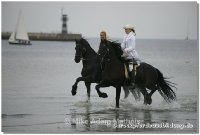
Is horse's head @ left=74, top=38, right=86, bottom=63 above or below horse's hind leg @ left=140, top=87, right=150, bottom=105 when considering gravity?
above

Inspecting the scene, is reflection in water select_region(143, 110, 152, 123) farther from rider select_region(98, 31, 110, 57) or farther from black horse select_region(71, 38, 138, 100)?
rider select_region(98, 31, 110, 57)

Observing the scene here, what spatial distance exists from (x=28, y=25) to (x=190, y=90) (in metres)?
5.05

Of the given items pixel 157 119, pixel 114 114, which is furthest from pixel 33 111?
pixel 157 119

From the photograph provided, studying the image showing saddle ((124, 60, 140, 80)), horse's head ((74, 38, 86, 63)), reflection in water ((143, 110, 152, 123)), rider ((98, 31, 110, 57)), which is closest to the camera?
reflection in water ((143, 110, 152, 123))

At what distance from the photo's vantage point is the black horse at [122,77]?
641 inches

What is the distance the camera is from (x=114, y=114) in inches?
632

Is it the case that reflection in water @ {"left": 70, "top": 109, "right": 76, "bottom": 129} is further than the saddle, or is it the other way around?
the saddle

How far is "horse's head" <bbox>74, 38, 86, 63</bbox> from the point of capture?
1684 centimetres

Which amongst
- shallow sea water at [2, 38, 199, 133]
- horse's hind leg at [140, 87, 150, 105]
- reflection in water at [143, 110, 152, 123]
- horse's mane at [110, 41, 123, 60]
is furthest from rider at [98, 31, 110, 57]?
reflection in water at [143, 110, 152, 123]

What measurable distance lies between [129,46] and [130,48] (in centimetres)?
11

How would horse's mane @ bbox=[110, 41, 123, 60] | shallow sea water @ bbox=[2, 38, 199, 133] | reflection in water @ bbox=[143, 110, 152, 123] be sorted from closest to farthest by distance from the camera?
shallow sea water @ bbox=[2, 38, 199, 133] → reflection in water @ bbox=[143, 110, 152, 123] → horse's mane @ bbox=[110, 41, 123, 60]

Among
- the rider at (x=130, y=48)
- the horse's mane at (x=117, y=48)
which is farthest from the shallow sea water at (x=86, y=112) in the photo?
the horse's mane at (x=117, y=48)

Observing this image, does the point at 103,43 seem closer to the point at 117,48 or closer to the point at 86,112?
the point at 117,48

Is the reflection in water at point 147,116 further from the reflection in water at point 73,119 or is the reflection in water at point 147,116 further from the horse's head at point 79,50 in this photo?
the horse's head at point 79,50
